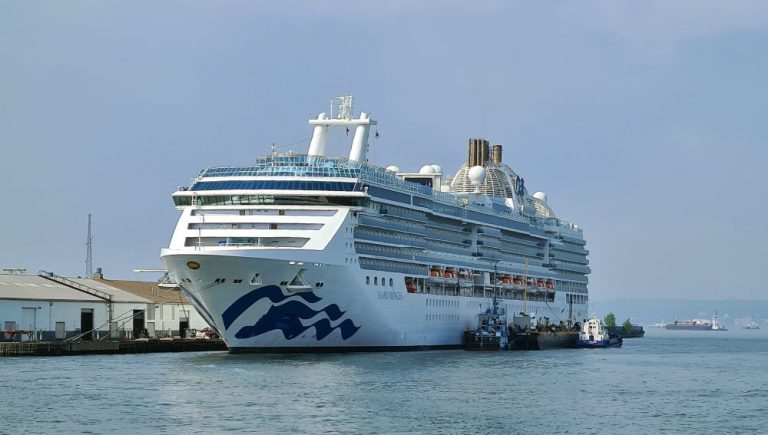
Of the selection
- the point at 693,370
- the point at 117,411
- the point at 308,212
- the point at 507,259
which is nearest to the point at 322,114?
the point at 308,212

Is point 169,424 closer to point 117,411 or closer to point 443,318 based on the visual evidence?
point 117,411

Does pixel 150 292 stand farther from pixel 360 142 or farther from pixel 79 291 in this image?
pixel 360 142

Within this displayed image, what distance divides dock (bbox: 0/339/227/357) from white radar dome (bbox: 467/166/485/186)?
2647 cm

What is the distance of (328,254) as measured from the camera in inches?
2744

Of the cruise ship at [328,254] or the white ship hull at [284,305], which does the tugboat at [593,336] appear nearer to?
the cruise ship at [328,254]

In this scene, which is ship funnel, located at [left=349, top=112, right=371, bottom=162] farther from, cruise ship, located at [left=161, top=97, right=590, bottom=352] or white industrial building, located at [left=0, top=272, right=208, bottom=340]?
white industrial building, located at [left=0, top=272, right=208, bottom=340]

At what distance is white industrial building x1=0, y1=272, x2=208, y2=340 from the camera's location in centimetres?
8050

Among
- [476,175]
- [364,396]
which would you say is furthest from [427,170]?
[364,396]

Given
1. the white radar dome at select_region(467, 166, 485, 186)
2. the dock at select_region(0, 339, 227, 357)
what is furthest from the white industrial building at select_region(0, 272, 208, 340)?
the white radar dome at select_region(467, 166, 485, 186)

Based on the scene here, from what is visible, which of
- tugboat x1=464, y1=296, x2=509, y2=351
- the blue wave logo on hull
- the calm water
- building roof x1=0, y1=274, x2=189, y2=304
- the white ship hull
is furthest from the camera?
tugboat x1=464, y1=296, x2=509, y2=351

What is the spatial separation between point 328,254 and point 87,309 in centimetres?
2359

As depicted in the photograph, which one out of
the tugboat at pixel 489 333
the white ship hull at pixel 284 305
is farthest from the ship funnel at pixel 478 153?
the white ship hull at pixel 284 305

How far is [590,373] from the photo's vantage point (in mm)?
69625

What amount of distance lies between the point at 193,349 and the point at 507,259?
89.2ft
